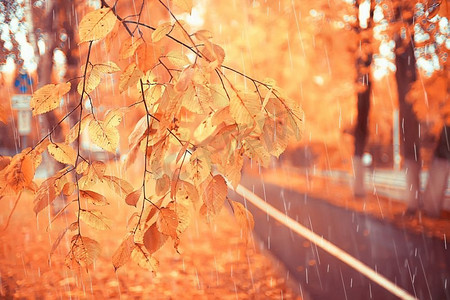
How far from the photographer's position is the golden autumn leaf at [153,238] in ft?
5.09

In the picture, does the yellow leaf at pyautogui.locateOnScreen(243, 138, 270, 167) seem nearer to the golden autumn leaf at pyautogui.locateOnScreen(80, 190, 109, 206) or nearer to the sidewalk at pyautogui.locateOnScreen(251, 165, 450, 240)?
the golden autumn leaf at pyautogui.locateOnScreen(80, 190, 109, 206)

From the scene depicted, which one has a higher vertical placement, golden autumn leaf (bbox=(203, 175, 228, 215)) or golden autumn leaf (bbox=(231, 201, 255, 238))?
golden autumn leaf (bbox=(203, 175, 228, 215))

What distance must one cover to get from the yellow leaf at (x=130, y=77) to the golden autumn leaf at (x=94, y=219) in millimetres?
523

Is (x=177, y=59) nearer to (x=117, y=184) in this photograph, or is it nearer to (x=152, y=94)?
(x=152, y=94)

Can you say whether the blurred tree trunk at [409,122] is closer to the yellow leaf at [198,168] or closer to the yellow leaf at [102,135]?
the yellow leaf at [102,135]

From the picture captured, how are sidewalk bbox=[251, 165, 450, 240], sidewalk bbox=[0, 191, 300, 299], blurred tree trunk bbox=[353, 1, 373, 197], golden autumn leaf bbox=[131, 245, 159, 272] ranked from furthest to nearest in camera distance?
blurred tree trunk bbox=[353, 1, 373, 197], sidewalk bbox=[251, 165, 450, 240], sidewalk bbox=[0, 191, 300, 299], golden autumn leaf bbox=[131, 245, 159, 272]

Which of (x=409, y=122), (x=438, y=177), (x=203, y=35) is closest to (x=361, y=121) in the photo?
(x=409, y=122)

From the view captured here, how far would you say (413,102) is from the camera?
478 inches

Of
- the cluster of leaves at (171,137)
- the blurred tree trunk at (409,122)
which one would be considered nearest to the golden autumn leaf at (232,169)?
the cluster of leaves at (171,137)

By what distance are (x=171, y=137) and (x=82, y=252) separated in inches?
23.4

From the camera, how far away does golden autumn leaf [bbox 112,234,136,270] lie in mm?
1722

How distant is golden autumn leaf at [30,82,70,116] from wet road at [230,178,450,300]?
5.28 meters

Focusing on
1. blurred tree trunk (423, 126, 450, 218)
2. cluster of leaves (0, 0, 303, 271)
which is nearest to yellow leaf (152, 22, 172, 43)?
cluster of leaves (0, 0, 303, 271)

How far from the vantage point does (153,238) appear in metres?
1.56
